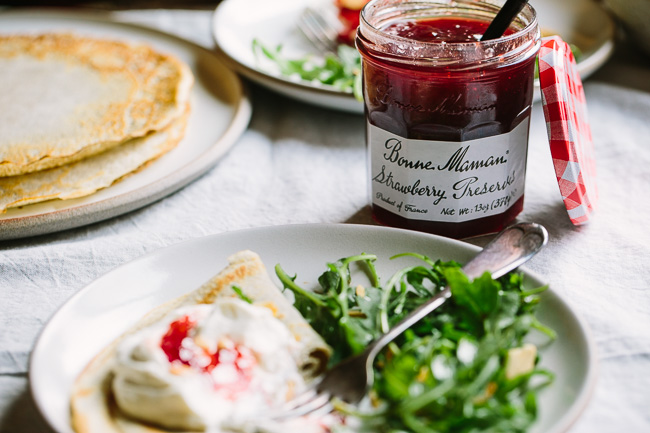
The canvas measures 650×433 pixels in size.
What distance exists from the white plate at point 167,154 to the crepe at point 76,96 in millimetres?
98

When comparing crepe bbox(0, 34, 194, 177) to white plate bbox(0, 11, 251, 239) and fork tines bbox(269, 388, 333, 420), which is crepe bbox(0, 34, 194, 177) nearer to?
white plate bbox(0, 11, 251, 239)

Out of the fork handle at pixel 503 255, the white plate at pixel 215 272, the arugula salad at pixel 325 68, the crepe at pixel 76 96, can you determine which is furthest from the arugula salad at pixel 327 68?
the fork handle at pixel 503 255

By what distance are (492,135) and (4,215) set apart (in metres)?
1.13

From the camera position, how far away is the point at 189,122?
2045 mm

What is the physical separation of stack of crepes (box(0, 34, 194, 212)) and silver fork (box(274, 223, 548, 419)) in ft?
3.03

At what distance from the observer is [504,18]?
51.4 inches

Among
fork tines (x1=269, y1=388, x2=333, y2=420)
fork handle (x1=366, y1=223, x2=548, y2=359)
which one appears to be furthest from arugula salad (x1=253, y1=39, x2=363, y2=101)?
fork tines (x1=269, y1=388, x2=333, y2=420)

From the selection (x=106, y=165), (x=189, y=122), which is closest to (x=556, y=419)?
(x=106, y=165)

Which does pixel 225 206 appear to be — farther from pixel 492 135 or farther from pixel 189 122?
pixel 492 135

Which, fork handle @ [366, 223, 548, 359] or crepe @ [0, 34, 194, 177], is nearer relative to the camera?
fork handle @ [366, 223, 548, 359]

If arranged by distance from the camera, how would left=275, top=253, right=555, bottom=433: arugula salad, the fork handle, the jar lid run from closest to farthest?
1. left=275, top=253, right=555, bottom=433: arugula salad
2. the fork handle
3. the jar lid

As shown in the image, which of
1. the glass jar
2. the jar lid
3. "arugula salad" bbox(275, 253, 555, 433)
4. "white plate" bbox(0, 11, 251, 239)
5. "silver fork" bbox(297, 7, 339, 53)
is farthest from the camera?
"silver fork" bbox(297, 7, 339, 53)

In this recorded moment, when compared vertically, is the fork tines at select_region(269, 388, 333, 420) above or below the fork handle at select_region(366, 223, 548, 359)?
below

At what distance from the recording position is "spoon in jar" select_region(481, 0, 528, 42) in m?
1.29
